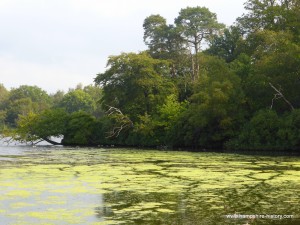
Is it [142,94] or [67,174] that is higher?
[142,94]

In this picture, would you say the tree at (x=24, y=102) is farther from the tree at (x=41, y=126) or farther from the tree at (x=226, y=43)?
the tree at (x=226, y=43)

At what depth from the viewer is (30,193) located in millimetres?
11359

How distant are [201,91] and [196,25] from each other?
15.7m

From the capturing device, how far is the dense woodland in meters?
32.9

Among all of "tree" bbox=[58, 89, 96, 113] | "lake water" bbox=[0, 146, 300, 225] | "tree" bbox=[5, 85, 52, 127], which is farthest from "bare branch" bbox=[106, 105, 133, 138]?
"tree" bbox=[58, 89, 96, 113]

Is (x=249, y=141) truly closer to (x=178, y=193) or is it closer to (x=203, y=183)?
(x=203, y=183)

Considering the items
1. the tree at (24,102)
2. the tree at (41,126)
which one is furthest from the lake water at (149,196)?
the tree at (24,102)

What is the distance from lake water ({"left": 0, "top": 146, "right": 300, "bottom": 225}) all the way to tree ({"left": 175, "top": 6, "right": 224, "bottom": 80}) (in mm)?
33076

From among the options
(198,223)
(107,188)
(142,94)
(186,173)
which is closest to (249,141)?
(142,94)

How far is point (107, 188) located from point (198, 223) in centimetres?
493

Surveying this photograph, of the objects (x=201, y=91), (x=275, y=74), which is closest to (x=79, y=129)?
(x=201, y=91)

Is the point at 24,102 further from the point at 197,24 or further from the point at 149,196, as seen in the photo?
the point at 149,196

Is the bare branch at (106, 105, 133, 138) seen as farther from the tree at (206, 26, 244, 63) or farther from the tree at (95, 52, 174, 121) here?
the tree at (206, 26, 244, 63)

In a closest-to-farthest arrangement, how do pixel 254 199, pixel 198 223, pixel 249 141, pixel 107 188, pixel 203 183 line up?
pixel 198 223, pixel 254 199, pixel 107 188, pixel 203 183, pixel 249 141
